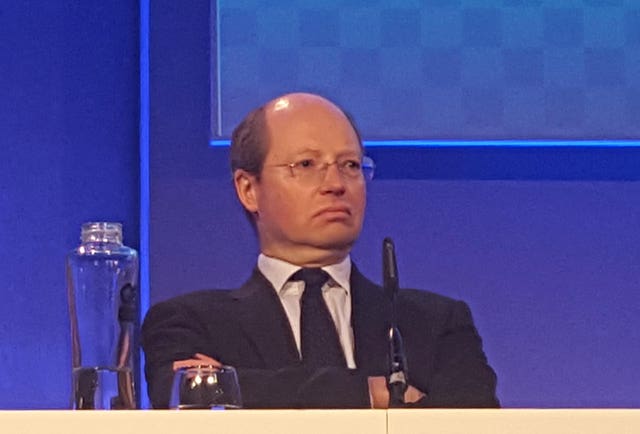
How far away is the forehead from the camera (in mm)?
2373

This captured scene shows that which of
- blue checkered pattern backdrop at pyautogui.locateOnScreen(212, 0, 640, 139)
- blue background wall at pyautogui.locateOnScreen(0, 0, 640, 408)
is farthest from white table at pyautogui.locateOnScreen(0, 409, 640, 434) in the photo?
blue checkered pattern backdrop at pyautogui.locateOnScreen(212, 0, 640, 139)

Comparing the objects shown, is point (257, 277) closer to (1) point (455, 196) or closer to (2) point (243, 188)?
(2) point (243, 188)

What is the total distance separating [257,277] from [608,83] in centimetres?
121

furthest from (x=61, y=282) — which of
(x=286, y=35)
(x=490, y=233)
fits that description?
(x=490, y=233)

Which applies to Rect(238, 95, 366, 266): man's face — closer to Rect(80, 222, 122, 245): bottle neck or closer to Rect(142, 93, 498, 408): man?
Rect(142, 93, 498, 408): man

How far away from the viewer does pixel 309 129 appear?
94.0 inches

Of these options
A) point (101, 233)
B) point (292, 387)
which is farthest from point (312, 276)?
point (101, 233)

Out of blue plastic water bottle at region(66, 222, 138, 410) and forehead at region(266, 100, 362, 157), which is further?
forehead at region(266, 100, 362, 157)

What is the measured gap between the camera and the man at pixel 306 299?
232 cm

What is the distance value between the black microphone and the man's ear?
2.19 feet

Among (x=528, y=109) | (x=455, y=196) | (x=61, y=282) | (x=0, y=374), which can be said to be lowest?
(x=0, y=374)

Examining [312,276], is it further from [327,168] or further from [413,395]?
[413,395]

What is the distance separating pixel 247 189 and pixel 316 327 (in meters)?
0.30

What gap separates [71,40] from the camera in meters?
3.20
